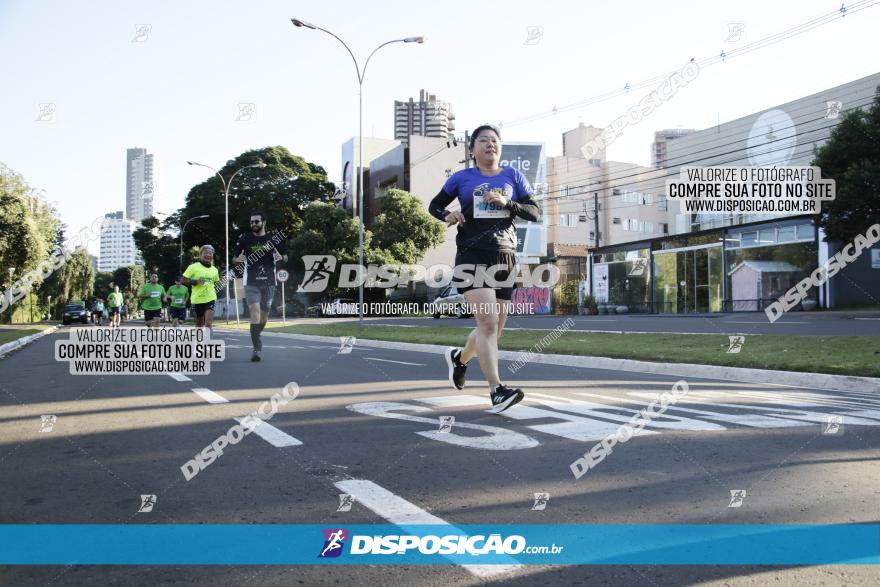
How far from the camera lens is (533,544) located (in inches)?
101

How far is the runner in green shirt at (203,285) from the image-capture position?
39.3ft

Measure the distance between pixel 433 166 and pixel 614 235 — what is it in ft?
81.9

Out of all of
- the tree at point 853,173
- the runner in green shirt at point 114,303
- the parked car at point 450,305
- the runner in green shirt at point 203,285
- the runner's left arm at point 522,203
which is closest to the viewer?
the runner's left arm at point 522,203

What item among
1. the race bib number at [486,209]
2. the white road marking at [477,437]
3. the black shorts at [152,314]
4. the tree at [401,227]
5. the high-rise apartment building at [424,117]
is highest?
the high-rise apartment building at [424,117]

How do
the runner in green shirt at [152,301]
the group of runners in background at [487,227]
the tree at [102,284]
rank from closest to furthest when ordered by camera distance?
the group of runners in background at [487,227] < the runner in green shirt at [152,301] < the tree at [102,284]

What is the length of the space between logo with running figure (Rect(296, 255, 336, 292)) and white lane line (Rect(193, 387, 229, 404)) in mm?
42641

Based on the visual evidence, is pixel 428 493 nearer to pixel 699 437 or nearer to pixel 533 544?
pixel 533 544

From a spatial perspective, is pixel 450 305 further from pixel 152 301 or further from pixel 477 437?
pixel 477 437

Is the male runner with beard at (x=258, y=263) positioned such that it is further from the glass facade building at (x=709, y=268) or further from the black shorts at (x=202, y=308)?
the glass facade building at (x=709, y=268)

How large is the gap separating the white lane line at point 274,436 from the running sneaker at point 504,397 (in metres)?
1.67

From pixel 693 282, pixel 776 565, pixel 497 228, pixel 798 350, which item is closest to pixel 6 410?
pixel 497 228

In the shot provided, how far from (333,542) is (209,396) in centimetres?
437

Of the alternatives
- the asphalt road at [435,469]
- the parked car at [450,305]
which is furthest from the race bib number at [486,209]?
the parked car at [450,305]

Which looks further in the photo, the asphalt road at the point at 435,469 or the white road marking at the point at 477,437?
the white road marking at the point at 477,437
